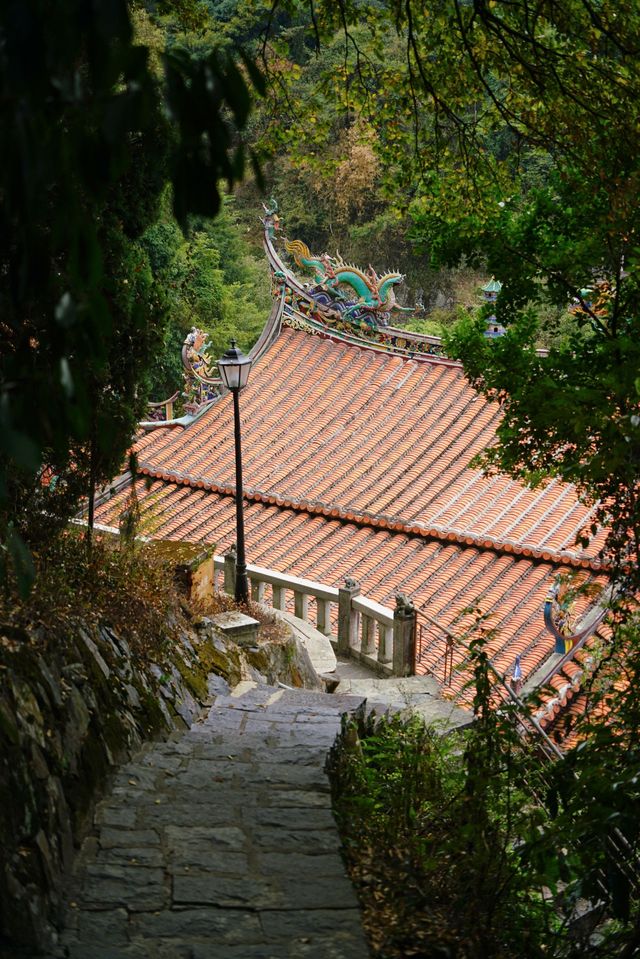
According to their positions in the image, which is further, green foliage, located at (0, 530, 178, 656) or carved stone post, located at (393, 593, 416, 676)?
carved stone post, located at (393, 593, 416, 676)

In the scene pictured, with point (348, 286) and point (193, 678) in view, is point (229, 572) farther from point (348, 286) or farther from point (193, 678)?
point (348, 286)

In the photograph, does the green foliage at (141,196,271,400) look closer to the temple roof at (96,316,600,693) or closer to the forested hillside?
the temple roof at (96,316,600,693)

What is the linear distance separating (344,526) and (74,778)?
27.5ft

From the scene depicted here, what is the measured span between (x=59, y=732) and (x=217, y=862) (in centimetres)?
76

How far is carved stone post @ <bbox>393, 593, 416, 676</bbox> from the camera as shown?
892 cm

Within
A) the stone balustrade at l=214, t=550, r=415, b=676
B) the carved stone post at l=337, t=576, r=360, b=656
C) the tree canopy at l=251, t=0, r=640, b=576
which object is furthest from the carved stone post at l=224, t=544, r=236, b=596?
the tree canopy at l=251, t=0, r=640, b=576

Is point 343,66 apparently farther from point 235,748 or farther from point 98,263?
point 98,263

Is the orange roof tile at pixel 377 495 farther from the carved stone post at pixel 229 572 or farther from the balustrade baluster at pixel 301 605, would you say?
the balustrade baluster at pixel 301 605

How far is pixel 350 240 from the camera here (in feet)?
99.6

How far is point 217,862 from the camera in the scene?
3.65 m

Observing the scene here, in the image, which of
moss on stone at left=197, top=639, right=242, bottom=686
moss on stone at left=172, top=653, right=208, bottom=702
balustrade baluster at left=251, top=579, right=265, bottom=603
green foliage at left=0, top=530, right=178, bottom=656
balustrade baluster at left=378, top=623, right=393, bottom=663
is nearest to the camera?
green foliage at left=0, top=530, right=178, bottom=656

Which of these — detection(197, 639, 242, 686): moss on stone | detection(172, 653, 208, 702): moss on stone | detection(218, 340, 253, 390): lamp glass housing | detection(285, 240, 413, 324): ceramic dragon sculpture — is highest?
detection(218, 340, 253, 390): lamp glass housing

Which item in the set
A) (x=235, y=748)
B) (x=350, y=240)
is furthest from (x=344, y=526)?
(x=350, y=240)

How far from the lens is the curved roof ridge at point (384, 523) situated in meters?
10.9
